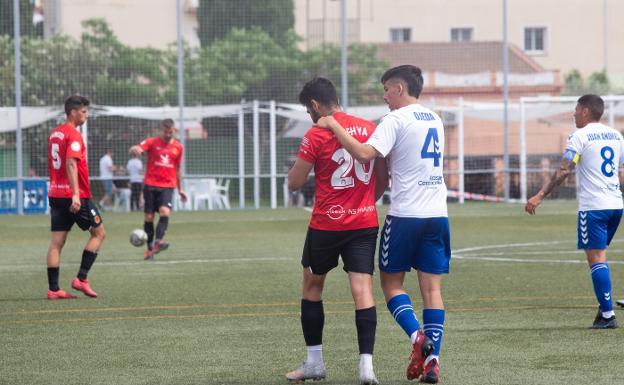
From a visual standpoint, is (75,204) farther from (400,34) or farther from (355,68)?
(400,34)

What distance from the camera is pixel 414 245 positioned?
26.0ft

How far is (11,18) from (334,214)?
2712cm

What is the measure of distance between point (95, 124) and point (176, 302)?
2119cm

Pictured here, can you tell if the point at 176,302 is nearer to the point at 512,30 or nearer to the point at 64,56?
the point at 64,56

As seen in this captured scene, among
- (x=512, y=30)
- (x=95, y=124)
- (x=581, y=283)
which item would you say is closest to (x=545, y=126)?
(x=512, y=30)

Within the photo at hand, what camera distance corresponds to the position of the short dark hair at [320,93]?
7.73 metres

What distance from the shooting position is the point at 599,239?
10.4 metres

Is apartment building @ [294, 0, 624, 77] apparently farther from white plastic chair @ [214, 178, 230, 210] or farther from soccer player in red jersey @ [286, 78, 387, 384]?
soccer player in red jersey @ [286, 78, 387, 384]

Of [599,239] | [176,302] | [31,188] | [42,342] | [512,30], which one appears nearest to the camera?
[42,342]

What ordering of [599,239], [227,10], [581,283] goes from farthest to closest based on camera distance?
[227,10]
[581,283]
[599,239]

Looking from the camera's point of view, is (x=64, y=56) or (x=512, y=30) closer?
(x=64, y=56)

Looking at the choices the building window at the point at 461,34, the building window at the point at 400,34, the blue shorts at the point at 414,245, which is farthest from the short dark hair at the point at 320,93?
the building window at the point at 400,34

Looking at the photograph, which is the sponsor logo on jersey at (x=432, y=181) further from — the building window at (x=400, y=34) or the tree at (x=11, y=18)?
the building window at (x=400, y=34)

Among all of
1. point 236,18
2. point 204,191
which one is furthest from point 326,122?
point 236,18
